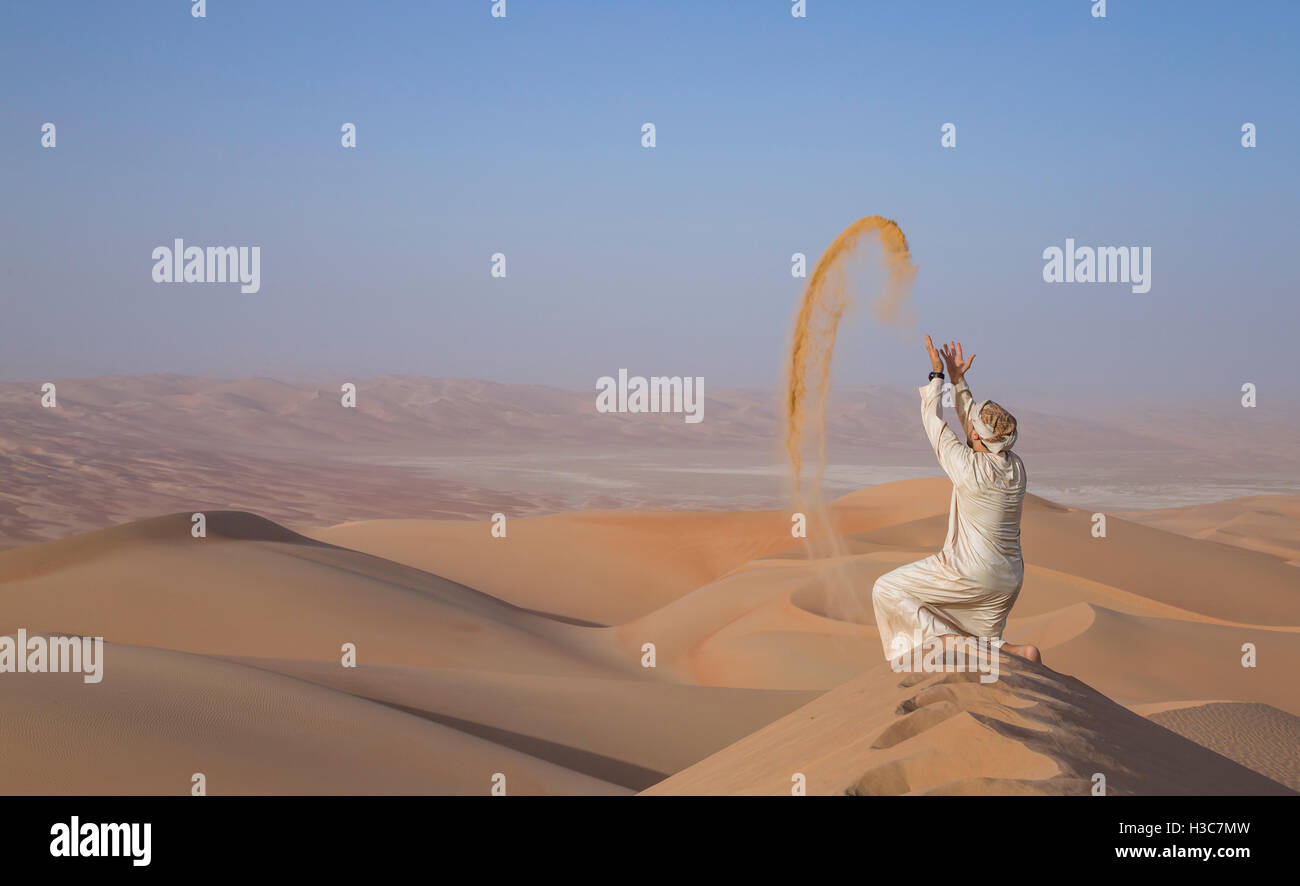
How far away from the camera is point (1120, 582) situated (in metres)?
18.5

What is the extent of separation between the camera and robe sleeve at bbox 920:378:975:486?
22.6 ft

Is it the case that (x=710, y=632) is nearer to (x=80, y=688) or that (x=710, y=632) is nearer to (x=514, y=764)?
(x=514, y=764)

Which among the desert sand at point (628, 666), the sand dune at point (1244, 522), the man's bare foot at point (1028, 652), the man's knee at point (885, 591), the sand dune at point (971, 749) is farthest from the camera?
the sand dune at point (1244, 522)

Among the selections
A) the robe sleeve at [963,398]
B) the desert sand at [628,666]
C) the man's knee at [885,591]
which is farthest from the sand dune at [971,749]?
the robe sleeve at [963,398]

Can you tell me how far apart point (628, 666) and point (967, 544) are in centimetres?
951

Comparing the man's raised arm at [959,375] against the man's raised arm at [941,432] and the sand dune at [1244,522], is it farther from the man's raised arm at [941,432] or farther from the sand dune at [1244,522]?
the sand dune at [1244,522]

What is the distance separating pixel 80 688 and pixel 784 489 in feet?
20.8

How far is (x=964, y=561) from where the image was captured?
22.7ft

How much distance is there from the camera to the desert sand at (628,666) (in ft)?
18.6

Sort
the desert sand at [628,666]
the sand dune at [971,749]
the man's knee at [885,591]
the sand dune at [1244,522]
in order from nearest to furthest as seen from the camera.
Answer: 1. the sand dune at [971,749]
2. the desert sand at [628,666]
3. the man's knee at [885,591]
4. the sand dune at [1244,522]

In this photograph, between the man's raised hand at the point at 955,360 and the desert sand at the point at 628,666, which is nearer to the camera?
the desert sand at the point at 628,666

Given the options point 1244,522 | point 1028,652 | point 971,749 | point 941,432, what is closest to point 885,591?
A: point 1028,652

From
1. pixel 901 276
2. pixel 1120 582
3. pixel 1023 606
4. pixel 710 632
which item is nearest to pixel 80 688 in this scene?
pixel 901 276

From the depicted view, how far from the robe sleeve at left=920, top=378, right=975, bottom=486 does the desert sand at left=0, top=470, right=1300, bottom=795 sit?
1235 mm
